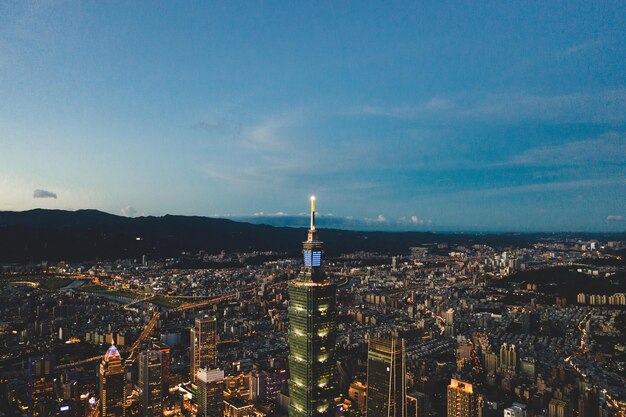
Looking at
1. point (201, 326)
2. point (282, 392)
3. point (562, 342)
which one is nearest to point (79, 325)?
point (201, 326)

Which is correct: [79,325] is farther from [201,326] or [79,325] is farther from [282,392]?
[282,392]

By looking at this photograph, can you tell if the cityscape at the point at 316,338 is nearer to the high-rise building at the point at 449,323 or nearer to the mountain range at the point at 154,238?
the high-rise building at the point at 449,323

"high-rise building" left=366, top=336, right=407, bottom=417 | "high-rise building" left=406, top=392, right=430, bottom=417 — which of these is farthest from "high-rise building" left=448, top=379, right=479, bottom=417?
"high-rise building" left=366, top=336, right=407, bottom=417

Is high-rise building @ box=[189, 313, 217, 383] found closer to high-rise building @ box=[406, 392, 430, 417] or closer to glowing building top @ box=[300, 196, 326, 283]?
high-rise building @ box=[406, 392, 430, 417]

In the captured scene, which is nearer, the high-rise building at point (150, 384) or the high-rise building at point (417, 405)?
the high-rise building at point (417, 405)

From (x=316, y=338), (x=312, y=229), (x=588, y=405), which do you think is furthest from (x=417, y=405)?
(x=312, y=229)

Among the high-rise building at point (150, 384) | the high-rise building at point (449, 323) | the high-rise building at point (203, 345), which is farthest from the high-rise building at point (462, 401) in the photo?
the high-rise building at point (449, 323)
